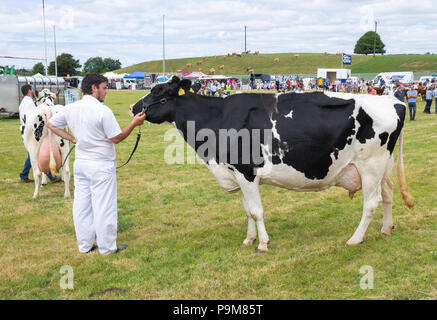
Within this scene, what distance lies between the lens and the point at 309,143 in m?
Result: 5.30

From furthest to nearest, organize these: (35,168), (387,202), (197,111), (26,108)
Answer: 1. (26,108)
2. (35,168)
3. (387,202)
4. (197,111)

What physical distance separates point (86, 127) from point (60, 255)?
1.82 meters

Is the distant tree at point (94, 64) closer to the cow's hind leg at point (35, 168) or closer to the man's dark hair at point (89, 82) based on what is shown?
the cow's hind leg at point (35, 168)

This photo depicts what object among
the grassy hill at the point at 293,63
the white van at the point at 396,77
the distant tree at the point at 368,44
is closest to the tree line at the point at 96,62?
the distant tree at the point at 368,44

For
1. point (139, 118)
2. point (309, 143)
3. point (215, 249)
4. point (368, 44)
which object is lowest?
point (215, 249)

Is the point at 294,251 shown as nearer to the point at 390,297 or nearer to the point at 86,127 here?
the point at 390,297

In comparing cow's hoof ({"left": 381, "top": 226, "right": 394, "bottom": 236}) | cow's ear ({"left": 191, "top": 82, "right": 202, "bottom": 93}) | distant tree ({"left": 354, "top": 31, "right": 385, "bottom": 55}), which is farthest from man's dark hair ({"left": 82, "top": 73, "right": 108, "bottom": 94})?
distant tree ({"left": 354, "top": 31, "right": 385, "bottom": 55})

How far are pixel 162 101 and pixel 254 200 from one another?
6.14 feet

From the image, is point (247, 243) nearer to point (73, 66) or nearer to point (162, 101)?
point (162, 101)

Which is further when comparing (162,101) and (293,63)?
(293,63)

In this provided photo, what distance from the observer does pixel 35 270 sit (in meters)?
5.07

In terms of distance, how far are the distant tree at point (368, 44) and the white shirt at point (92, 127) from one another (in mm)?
129192

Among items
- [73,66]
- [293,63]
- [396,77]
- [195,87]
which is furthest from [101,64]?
[195,87]
